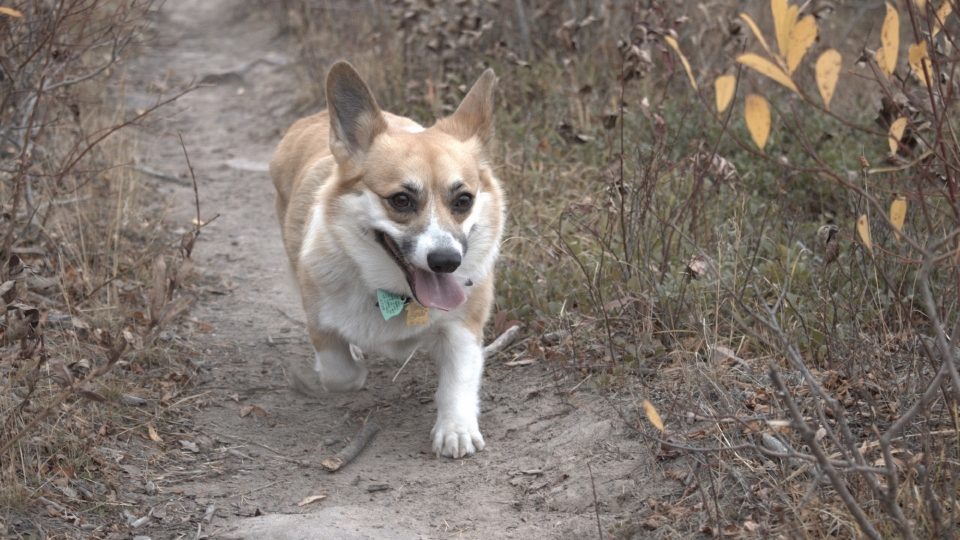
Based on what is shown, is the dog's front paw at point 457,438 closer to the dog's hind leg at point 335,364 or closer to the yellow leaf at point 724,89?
the dog's hind leg at point 335,364

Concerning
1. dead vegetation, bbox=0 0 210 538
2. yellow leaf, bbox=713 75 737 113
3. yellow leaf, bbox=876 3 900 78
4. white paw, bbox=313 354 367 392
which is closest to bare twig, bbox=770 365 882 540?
yellow leaf, bbox=713 75 737 113

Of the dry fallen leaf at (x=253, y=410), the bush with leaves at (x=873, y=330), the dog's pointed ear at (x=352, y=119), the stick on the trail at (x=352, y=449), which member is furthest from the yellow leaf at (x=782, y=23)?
the dry fallen leaf at (x=253, y=410)

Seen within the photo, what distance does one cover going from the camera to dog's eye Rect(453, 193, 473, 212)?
11.6 ft

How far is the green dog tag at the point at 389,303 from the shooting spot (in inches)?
143

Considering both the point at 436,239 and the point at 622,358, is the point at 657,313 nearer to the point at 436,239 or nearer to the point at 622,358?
the point at 622,358

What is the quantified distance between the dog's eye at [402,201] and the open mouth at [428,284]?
125mm

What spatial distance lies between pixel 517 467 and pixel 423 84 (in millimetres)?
4340

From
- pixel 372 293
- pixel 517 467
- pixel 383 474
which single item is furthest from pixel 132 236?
pixel 517 467

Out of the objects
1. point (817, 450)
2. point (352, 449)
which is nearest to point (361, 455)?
point (352, 449)

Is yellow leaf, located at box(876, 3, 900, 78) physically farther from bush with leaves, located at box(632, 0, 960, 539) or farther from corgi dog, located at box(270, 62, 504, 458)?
corgi dog, located at box(270, 62, 504, 458)

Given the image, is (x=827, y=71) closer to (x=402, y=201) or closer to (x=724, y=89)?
(x=724, y=89)

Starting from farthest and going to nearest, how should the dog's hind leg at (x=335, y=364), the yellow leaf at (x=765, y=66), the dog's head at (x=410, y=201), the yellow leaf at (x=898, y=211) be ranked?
the dog's hind leg at (x=335, y=364)
the dog's head at (x=410, y=201)
the yellow leaf at (x=898, y=211)
the yellow leaf at (x=765, y=66)

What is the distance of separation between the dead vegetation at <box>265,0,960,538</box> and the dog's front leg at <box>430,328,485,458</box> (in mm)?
422

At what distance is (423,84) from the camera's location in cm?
710
